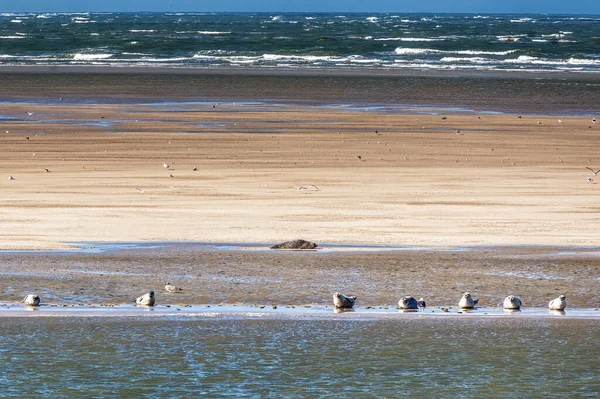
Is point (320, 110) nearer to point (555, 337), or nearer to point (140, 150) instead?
point (140, 150)

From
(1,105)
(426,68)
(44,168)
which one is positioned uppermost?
(426,68)

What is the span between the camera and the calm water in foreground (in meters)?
8.02

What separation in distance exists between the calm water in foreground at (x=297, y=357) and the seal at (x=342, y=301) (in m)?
0.42

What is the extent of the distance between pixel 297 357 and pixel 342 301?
1713 mm

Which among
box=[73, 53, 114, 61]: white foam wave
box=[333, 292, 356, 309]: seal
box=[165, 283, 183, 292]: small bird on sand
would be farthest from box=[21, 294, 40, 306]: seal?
box=[73, 53, 114, 61]: white foam wave

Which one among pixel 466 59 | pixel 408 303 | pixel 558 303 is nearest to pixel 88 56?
pixel 466 59

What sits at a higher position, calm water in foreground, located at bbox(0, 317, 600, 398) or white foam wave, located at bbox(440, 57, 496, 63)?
white foam wave, located at bbox(440, 57, 496, 63)

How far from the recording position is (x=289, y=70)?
5578 cm

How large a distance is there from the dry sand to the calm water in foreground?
396 centimetres

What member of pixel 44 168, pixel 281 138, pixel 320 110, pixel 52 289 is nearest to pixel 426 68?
pixel 320 110

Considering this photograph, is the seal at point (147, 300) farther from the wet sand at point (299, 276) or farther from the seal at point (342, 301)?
the seal at point (342, 301)

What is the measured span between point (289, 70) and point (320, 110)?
2304 cm

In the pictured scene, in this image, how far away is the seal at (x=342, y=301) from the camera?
10.5m

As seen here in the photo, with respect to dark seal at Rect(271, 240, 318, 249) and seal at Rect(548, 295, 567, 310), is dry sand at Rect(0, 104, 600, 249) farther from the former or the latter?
seal at Rect(548, 295, 567, 310)
